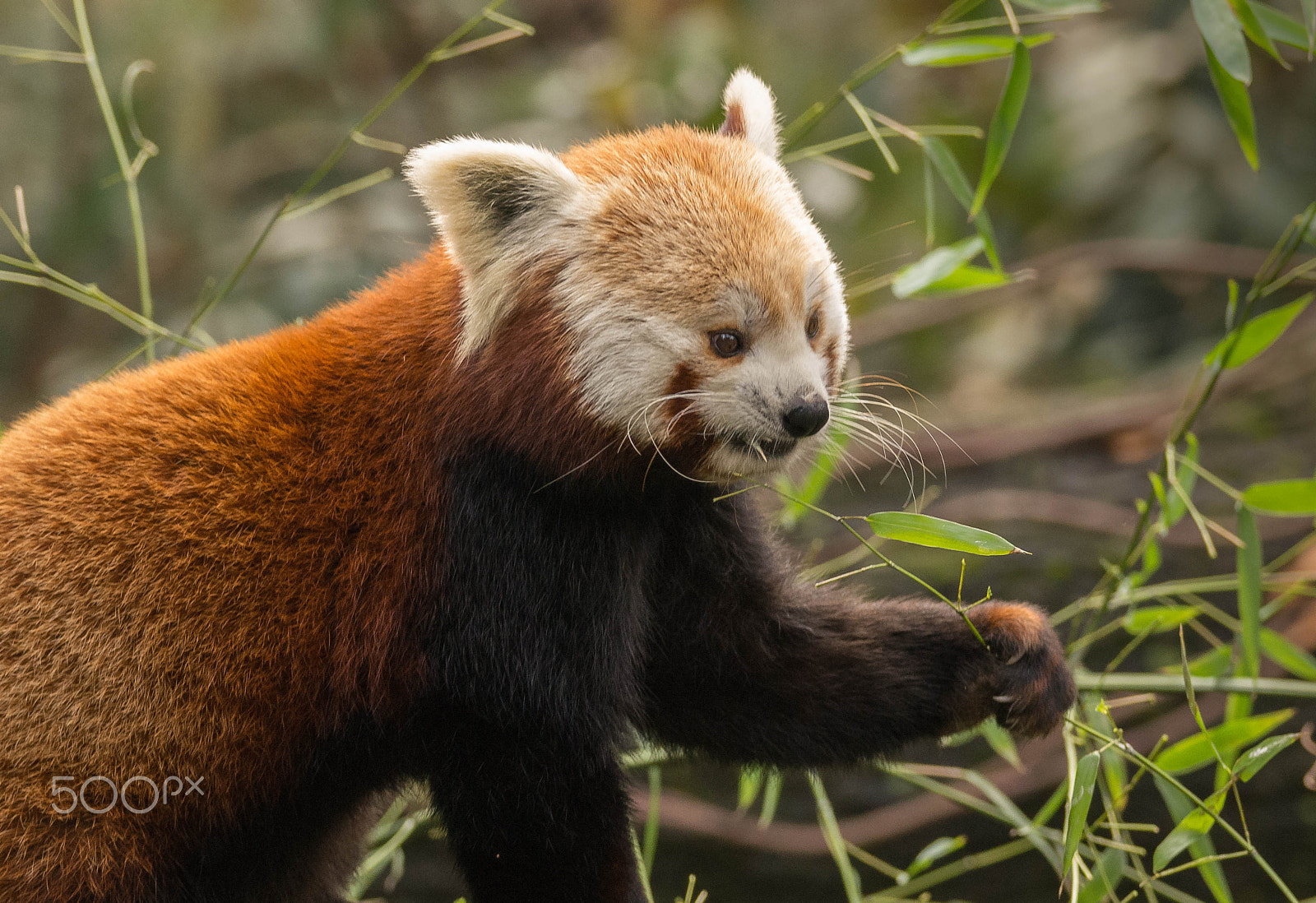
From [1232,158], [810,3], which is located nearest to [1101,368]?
[1232,158]

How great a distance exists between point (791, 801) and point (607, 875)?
2.00 metres

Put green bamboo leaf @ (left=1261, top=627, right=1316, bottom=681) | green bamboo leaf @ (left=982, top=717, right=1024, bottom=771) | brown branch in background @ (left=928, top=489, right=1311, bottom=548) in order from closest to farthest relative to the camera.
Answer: green bamboo leaf @ (left=1261, top=627, right=1316, bottom=681), green bamboo leaf @ (left=982, top=717, right=1024, bottom=771), brown branch in background @ (left=928, top=489, right=1311, bottom=548)

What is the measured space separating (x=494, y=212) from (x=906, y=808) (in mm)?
2415

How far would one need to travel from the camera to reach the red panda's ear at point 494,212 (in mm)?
2047

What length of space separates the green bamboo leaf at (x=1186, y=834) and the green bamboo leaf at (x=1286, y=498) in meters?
0.61

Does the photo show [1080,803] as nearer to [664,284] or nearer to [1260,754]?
[1260,754]

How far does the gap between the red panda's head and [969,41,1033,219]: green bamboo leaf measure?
17.0 inches

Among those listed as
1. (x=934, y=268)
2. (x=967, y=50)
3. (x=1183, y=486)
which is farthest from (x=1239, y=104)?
(x=1183, y=486)

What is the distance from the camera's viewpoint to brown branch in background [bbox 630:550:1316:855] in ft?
11.8

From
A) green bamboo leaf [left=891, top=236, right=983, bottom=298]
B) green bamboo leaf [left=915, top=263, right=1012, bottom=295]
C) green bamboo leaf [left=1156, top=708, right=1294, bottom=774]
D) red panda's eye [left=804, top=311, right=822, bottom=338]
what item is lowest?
green bamboo leaf [left=1156, top=708, right=1294, bottom=774]

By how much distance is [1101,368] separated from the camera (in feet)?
18.8

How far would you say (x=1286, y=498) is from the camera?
7.50ft

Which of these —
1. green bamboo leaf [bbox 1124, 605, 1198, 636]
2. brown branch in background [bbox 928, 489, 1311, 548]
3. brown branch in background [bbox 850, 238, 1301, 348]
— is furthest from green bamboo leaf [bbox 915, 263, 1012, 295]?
brown branch in background [bbox 850, 238, 1301, 348]

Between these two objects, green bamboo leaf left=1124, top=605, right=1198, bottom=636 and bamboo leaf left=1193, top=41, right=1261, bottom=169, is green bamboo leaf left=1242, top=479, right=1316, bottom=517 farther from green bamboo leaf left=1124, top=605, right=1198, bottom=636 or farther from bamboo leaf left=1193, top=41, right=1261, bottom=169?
bamboo leaf left=1193, top=41, right=1261, bottom=169
